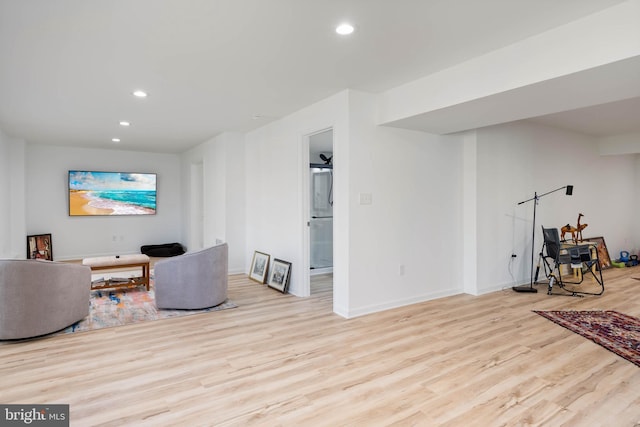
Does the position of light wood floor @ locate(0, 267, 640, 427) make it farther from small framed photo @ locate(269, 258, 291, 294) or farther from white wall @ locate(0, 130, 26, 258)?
white wall @ locate(0, 130, 26, 258)

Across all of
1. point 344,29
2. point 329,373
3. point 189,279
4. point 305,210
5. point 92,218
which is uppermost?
point 344,29

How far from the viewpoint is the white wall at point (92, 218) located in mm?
7383

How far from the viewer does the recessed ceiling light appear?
8.14 ft

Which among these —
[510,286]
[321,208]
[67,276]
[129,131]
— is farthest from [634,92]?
[129,131]

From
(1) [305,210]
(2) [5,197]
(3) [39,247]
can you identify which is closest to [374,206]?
(1) [305,210]

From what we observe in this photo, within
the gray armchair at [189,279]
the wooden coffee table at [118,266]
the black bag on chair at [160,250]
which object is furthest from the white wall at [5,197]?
the gray armchair at [189,279]

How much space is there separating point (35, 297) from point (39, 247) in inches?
195

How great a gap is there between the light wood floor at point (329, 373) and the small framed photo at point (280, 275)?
934mm

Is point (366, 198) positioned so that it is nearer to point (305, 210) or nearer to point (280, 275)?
point (305, 210)

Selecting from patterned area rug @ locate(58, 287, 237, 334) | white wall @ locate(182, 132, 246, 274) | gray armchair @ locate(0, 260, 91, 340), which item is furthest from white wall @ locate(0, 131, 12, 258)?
gray armchair @ locate(0, 260, 91, 340)

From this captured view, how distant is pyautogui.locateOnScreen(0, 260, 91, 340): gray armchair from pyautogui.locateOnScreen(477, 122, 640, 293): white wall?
4657 mm

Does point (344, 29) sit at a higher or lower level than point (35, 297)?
higher

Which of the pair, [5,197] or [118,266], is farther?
[5,197]

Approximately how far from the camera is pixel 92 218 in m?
7.82
